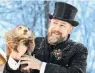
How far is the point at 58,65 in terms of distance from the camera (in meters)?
1.55

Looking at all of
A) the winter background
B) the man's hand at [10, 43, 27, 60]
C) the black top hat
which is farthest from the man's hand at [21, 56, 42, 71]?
the winter background

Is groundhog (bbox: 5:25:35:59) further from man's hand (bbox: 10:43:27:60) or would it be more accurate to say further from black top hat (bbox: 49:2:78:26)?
black top hat (bbox: 49:2:78:26)

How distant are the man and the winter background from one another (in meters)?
0.74

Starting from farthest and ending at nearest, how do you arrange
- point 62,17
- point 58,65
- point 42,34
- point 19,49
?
point 42,34 → point 62,17 → point 58,65 → point 19,49

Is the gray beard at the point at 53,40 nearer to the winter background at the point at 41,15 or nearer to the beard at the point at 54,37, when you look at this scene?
the beard at the point at 54,37

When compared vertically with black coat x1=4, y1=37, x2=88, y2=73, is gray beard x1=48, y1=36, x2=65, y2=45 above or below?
above

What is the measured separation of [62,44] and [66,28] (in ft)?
0.27

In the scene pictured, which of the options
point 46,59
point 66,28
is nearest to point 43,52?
point 46,59

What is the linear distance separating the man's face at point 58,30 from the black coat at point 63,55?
39mm

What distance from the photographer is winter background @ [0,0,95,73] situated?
2412 millimetres

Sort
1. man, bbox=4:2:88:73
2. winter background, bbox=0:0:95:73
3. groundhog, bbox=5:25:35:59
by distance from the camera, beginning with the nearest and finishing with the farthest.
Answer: groundhog, bbox=5:25:35:59, man, bbox=4:2:88:73, winter background, bbox=0:0:95:73

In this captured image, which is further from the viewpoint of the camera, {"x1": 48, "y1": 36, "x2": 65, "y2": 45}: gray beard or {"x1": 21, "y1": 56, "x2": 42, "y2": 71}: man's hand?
{"x1": 48, "y1": 36, "x2": 65, "y2": 45}: gray beard

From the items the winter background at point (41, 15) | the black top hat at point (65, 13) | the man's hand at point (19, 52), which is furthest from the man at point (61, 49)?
the winter background at point (41, 15)

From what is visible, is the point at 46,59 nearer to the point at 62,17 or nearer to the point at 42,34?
the point at 62,17
